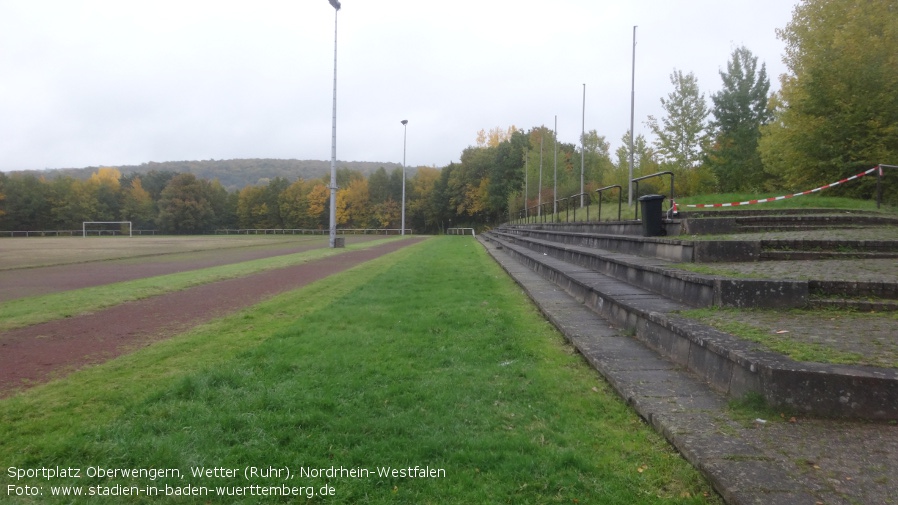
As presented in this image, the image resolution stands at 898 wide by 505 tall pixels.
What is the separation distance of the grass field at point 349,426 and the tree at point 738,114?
3177cm

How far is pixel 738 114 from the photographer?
37.0 metres

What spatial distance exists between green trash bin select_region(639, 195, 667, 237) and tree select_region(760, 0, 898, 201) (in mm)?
10194

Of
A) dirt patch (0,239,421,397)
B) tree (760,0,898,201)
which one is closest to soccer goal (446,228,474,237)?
tree (760,0,898,201)

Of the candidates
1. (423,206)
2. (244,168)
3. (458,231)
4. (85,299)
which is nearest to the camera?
(85,299)

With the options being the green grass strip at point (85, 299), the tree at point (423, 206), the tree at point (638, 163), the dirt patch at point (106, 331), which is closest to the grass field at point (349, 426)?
the dirt patch at point (106, 331)

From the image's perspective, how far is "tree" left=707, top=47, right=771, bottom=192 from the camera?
33.2 metres

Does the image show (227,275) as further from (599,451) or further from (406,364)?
(599,451)

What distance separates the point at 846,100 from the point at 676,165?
14.0 meters

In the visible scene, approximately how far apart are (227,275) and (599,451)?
44.1ft

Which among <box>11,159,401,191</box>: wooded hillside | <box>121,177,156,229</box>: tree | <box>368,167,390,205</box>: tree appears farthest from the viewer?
<box>11,159,401,191</box>: wooded hillside

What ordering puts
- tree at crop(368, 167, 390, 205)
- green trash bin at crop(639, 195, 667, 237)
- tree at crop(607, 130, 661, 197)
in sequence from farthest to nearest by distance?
tree at crop(368, 167, 390, 205) < tree at crop(607, 130, 661, 197) < green trash bin at crop(639, 195, 667, 237)

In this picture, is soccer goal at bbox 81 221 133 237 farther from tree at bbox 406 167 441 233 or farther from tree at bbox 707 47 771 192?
tree at bbox 707 47 771 192

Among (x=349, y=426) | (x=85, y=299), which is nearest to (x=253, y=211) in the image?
(x=85, y=299)

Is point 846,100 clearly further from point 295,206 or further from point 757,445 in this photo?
point 295,206
